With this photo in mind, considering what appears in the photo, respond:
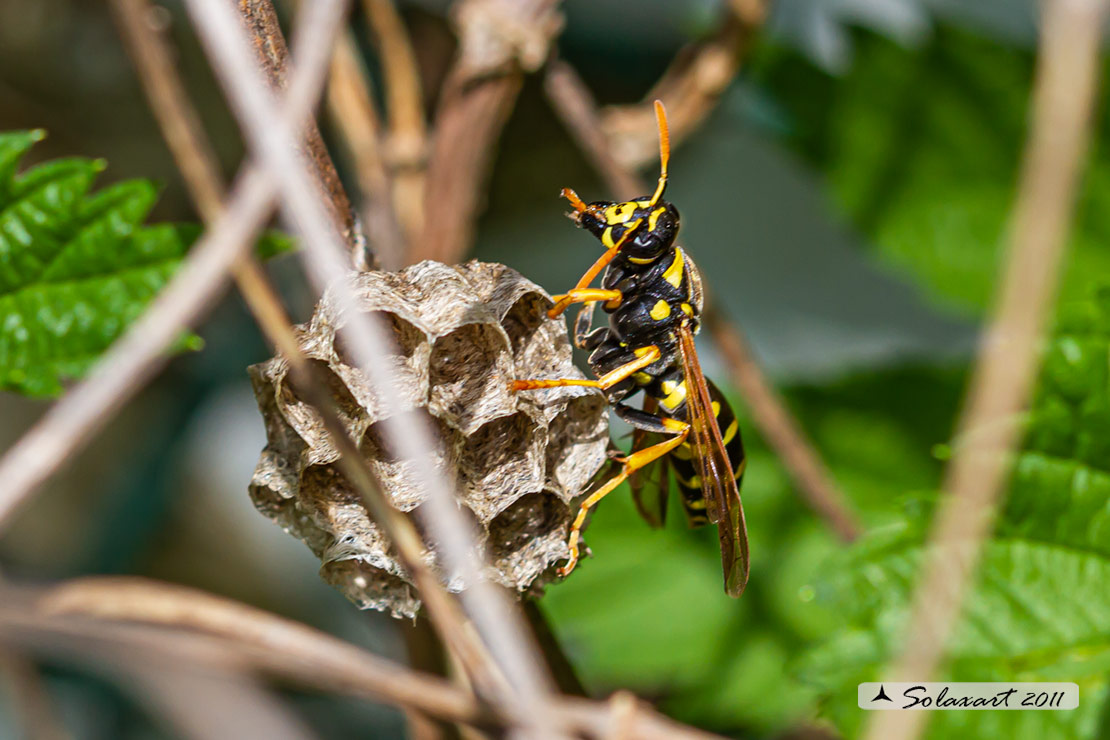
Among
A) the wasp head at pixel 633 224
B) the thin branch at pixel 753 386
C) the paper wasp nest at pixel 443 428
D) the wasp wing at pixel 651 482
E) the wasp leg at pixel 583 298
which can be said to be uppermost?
the thin branch at pixel 753 386

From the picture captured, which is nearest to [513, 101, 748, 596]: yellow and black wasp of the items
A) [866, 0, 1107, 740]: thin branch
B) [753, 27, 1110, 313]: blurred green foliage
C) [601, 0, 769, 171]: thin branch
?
[866, 0, 1107, 740]: thin branch

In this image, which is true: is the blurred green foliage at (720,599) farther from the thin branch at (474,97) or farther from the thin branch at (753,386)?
the thin branch at (474,97)

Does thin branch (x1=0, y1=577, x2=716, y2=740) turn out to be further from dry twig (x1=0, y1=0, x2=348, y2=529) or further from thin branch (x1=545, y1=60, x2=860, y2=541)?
thin branch (x1=545, y1=60, x2=860, y2=541)

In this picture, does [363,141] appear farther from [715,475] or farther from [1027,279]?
[1027,279]

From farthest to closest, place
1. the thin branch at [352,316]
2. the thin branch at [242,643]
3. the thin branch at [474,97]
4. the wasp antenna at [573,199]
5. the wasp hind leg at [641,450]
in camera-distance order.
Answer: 1. the thin branch at [474,97]
2. the wasp antenna at [573,199]
3. the wasp hind leg at [641,450]
4. the thin branch at [242,643]
5. the thin branch at [352,316]

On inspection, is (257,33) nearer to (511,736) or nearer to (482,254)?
(511,736)

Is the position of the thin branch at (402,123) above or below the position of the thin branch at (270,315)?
above

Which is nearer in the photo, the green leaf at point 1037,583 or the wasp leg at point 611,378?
the wasp leg at point 611,378

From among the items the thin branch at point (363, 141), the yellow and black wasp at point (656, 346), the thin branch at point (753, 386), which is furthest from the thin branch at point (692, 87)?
the yellow and black wasp at point (656, 346)
